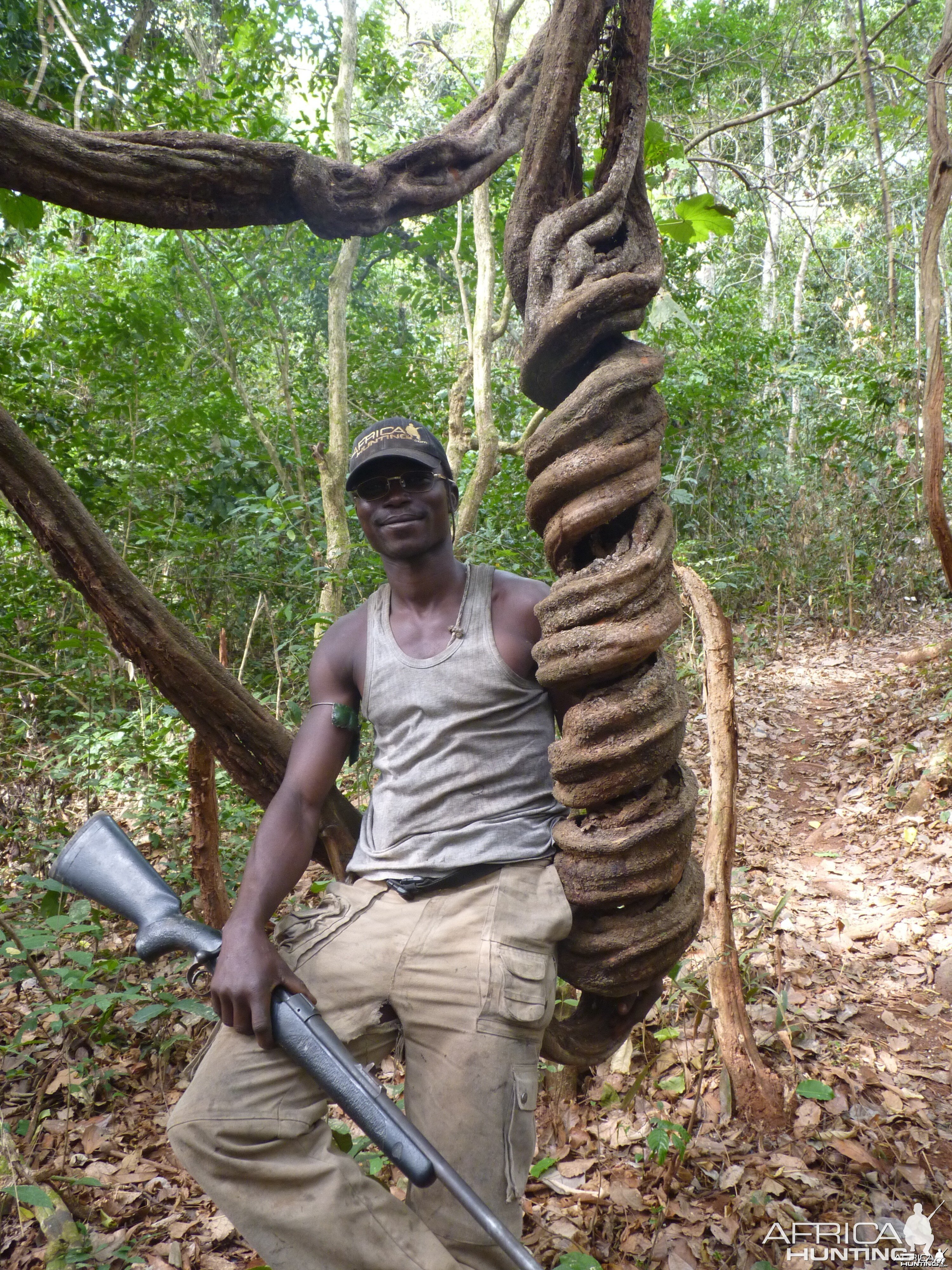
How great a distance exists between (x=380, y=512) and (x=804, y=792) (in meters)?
4.26

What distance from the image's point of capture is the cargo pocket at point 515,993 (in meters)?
1.67

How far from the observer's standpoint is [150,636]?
1962 mm

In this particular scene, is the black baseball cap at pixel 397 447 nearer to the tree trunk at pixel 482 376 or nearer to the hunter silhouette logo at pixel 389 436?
the hunter silhouette logo at pixel 389 436

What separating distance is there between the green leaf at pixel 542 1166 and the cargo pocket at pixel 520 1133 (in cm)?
105

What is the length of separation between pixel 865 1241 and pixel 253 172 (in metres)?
2.89

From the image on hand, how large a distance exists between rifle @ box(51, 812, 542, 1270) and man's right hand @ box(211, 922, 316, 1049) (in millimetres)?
25

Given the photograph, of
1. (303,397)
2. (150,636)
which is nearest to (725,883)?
(150,636)

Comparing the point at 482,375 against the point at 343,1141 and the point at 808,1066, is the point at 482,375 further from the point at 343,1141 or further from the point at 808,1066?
the point at 343,1141

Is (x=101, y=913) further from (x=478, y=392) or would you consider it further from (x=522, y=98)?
(x=478, y=392)

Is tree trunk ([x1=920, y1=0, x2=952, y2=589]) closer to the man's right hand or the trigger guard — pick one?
the man's right hand

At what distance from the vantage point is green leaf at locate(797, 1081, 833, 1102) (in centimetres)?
267

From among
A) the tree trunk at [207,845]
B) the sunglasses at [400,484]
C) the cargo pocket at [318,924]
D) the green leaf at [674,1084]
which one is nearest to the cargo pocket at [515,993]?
the cargo pocket at [318,924]

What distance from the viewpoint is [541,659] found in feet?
5.52

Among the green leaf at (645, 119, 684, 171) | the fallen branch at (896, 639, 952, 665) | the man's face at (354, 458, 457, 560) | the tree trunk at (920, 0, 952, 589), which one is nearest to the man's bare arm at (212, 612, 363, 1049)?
the man's face at (354, 458, 457, 560)
